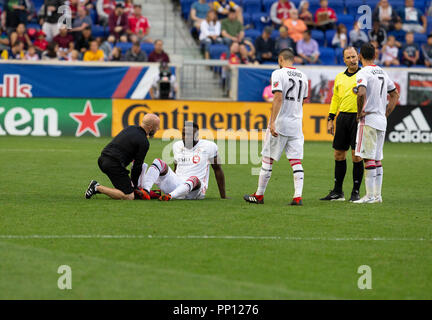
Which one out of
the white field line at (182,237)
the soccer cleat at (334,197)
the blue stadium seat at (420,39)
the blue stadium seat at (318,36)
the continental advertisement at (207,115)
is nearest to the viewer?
the white field line at (182,237)

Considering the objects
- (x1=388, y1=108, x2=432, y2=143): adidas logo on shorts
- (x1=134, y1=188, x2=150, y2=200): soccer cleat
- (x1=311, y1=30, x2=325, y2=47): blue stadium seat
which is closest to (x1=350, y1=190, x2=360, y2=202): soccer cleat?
(x1=134, y1=188, x2=150, y2=200): soccer cleat

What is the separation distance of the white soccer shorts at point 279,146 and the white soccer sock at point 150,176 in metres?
1.51

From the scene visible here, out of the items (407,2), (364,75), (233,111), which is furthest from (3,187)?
(407,2)

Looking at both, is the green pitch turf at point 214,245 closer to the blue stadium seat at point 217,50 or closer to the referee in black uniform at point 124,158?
the referee in black uniform at point 124,158

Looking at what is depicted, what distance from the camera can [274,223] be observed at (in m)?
9.37

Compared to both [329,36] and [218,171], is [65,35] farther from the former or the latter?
[218,171]

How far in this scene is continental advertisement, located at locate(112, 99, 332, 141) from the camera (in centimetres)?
2353

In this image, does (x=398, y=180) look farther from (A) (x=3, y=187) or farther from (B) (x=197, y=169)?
(A) (x=3, y=187)

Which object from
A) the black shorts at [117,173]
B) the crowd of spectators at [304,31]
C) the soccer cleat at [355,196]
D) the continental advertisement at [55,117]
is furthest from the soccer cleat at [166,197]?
the crowd of spectators at [304,31]

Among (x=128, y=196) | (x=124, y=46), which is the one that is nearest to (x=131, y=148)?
A: (x=128, y=196)

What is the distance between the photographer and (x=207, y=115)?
78.2 ft

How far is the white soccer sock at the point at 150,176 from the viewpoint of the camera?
1113 centimetres
